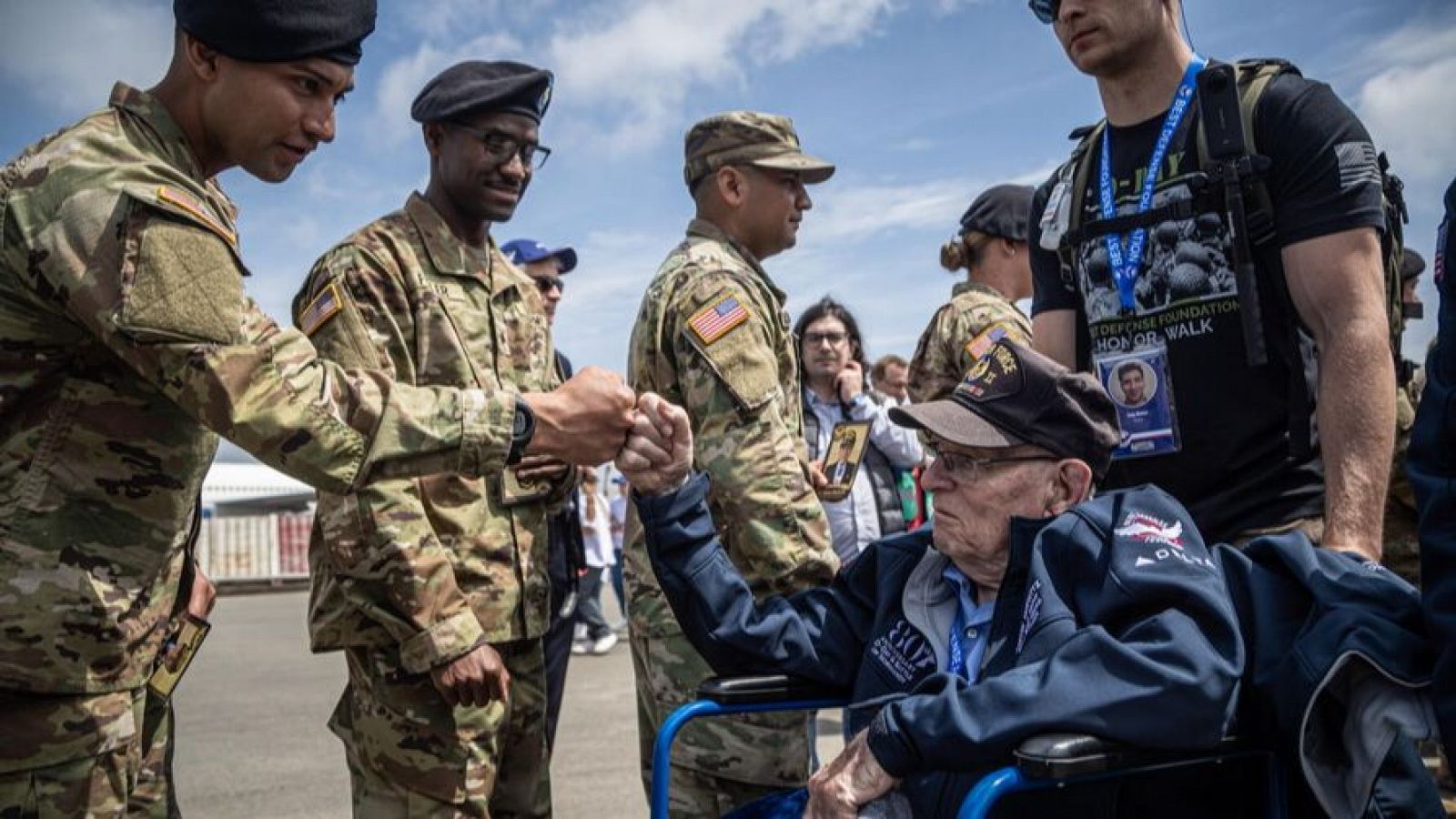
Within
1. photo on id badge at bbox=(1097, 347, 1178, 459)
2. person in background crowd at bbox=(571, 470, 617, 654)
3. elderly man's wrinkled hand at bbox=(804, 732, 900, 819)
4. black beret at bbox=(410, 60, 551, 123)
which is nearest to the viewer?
elderly man's wrinkled hand at bbox=(804, 732, 900, 819)

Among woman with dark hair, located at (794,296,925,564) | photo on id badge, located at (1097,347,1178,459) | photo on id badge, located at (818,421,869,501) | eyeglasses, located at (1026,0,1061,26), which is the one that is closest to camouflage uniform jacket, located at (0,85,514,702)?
photo on id badge, located at (1097,347,1178,459)

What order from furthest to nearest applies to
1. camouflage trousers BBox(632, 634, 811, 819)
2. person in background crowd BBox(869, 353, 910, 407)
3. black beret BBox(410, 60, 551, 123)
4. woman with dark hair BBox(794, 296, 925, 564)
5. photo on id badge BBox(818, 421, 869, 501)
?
person in background crowd BBox(869, 353, 910, 407)
woman with dark hair BBox(794, 296, 925, 564)
photo on id badge BBox(818, 421, 869, 501)
black beret BBox(410, 60, 551, 123)
camouflage trousers BBox(632, 634, 811, 819)

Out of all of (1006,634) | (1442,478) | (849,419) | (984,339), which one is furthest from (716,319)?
(849,419)

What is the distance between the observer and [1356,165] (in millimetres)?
2227

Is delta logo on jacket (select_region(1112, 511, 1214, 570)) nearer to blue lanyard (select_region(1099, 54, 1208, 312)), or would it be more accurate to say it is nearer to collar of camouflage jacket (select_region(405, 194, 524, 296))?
blue lanyard (select_region(1099, 54, 1208, 312))

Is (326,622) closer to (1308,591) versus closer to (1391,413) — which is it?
(1308,591)

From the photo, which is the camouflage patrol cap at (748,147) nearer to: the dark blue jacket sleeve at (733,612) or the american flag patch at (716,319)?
the american flag patch at (716,319)

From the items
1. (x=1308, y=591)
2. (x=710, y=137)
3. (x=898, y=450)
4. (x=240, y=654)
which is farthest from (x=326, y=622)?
(x=240, y=654)

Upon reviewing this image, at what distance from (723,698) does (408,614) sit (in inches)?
29.3

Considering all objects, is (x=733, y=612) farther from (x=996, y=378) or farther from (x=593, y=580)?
(x=593, y=580)

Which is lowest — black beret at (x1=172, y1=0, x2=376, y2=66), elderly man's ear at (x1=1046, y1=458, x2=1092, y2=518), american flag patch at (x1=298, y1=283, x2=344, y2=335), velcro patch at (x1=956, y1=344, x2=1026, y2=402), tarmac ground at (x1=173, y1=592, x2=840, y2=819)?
tarmac ground at (x1=173, y1=592, x2=840, y2=819)

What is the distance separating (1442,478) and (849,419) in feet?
15.3

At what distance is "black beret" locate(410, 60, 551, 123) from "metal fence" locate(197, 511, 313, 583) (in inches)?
768

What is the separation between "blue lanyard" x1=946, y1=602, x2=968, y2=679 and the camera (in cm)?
226
